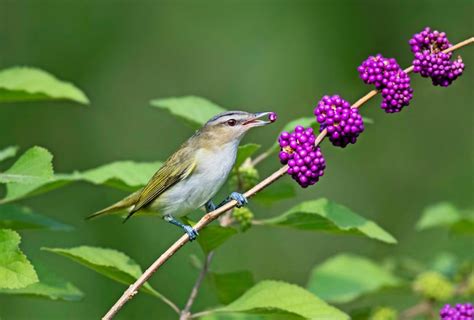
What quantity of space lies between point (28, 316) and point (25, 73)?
19.3 ft

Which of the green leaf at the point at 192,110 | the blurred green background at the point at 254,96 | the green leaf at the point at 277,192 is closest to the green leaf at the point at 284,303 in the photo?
the green leaf at the point at 277,192

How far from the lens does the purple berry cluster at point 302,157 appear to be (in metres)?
3.27

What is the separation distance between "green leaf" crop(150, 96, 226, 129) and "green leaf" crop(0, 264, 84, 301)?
127 centimetres

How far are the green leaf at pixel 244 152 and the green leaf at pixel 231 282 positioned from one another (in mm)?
586

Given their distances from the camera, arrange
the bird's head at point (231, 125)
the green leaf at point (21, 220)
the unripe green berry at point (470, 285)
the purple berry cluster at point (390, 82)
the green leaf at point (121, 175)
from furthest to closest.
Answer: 1. the unripe green berry at point (470, 285)
2. the bird's head at point (231, 125)
3. the green leaf at point (121, 175)
4. the green leaf at point (21, 220)
5. the purple berry cluster at point (390, 82)

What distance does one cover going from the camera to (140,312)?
1005 centimetres

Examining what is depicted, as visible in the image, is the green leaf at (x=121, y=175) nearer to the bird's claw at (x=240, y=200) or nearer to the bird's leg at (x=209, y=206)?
Result: the bird's leg at (x=209, y=206)

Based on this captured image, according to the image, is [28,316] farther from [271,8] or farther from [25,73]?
[271,8]

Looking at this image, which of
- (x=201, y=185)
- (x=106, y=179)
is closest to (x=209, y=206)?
(x=201, y=185)

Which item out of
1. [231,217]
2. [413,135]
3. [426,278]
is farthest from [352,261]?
[413,135]

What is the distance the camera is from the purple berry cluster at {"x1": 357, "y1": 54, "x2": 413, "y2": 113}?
11.2 ft

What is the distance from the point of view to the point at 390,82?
3.43 m

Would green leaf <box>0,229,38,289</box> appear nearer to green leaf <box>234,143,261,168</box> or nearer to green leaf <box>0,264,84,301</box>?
green leaf <box>0,264,84,301</box>

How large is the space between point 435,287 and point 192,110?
72.6 inches
